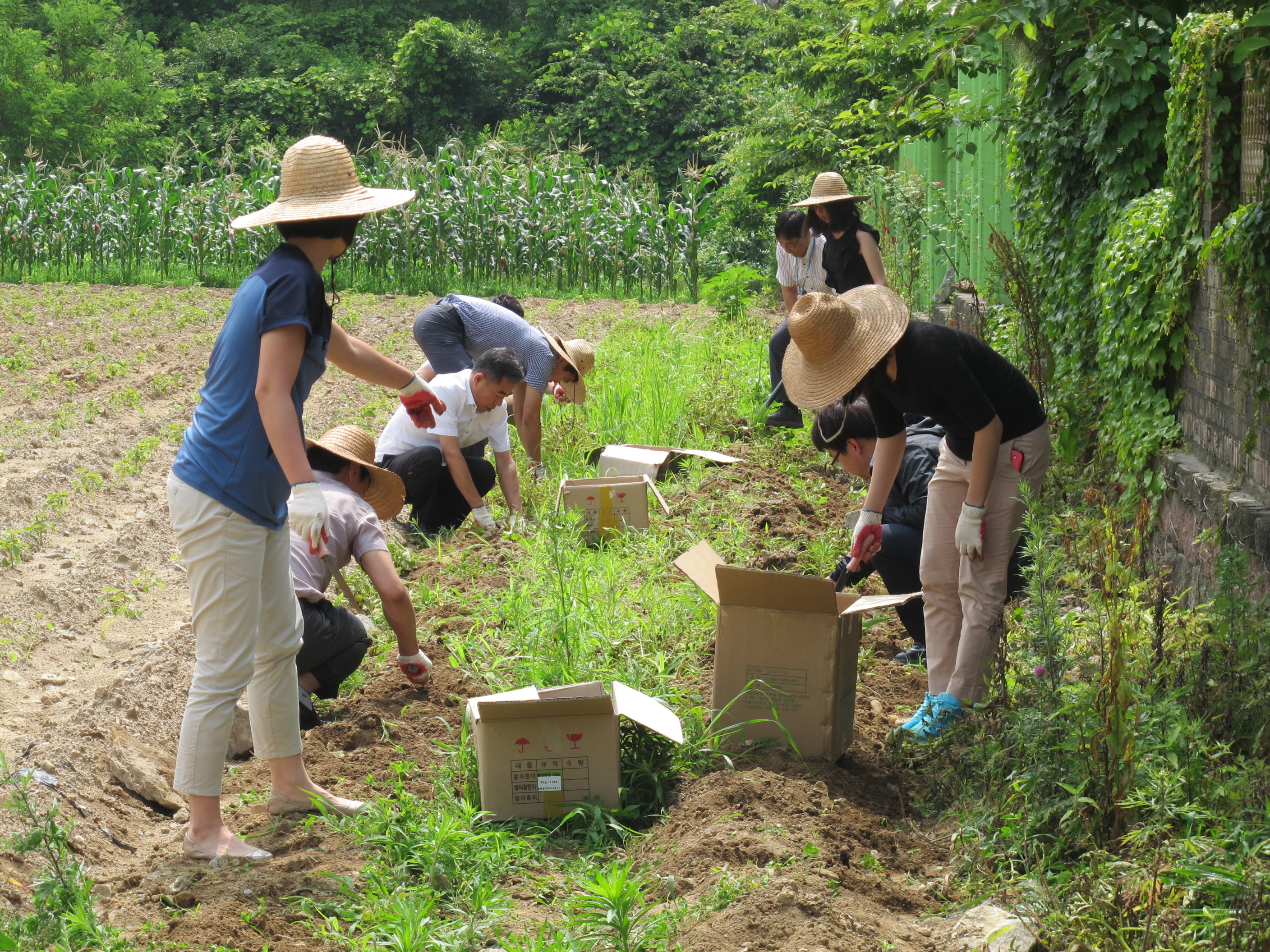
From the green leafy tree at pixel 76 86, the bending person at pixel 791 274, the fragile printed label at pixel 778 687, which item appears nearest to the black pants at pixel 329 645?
the fragile printed label at pixel 778 687

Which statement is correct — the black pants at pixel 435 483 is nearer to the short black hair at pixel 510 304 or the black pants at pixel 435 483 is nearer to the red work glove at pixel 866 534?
the short black hair at pixel 510 304

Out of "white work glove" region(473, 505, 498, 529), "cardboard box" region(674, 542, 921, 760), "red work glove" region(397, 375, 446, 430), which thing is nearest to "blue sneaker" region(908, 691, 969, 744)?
"cardboard box" region(674, 542, 921, 760)

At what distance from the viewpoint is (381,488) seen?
4.30 metres

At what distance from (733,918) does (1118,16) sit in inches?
133

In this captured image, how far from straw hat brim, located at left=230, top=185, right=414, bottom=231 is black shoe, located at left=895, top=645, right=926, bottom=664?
257 centimetres

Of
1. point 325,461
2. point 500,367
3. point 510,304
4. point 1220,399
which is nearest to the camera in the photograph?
point 1220,399

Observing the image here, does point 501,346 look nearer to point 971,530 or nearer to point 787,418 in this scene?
point 787,418

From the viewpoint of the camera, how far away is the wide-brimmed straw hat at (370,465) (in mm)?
4176

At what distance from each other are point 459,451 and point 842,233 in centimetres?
262

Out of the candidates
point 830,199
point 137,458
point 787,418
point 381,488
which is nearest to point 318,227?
point 381,488

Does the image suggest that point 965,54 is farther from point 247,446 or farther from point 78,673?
point 78,673

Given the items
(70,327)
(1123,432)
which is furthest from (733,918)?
(70,327)

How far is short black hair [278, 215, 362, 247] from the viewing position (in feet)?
9.86

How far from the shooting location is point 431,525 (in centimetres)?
616
